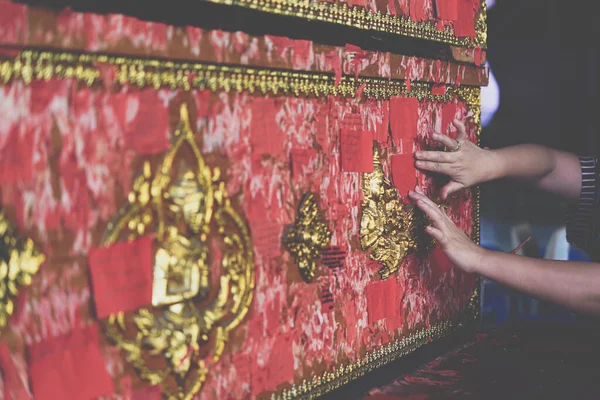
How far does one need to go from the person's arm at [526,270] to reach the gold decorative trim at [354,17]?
336 mm

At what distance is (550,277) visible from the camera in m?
1.02

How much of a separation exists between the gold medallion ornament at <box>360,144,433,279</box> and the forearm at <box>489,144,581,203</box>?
0.98ft

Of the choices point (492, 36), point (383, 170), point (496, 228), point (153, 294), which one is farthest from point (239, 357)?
point (492, 36)

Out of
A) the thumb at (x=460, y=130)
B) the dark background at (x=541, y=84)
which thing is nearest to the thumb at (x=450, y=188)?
the thumb at (x=460, y=130)

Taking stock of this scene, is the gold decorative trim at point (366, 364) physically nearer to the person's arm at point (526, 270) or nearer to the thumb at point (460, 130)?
the person's arm at point (526, 270)

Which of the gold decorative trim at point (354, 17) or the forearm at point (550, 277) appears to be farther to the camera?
the forearm at point (550, 277)

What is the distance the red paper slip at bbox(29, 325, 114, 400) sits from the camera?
0.54 meters

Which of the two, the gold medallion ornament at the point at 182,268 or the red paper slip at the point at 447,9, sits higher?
the red paper slip at the point at 447,9

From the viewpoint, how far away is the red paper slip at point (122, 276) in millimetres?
590

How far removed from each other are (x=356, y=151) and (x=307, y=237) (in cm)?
20

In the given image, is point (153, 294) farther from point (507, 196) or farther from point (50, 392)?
point (507, 196)

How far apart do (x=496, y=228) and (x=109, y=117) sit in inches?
82.0

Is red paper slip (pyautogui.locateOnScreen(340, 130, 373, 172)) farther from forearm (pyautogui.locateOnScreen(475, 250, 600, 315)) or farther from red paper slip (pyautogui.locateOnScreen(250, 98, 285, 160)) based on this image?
forearm (pyautogui.locateOnScreen(475, 250, 600, 315))

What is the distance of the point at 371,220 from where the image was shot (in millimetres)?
1003
